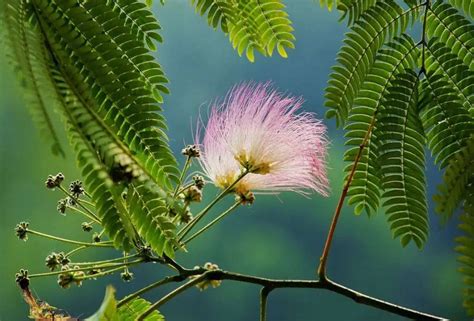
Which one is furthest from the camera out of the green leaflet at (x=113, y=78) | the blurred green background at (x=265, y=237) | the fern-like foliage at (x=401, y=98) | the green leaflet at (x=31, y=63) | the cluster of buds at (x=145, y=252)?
the blurred green background at (x=265, y=237)

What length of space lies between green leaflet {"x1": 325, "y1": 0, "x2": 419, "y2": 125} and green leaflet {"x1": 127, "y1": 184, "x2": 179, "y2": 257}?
218 mm

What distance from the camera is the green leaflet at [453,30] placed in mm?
743

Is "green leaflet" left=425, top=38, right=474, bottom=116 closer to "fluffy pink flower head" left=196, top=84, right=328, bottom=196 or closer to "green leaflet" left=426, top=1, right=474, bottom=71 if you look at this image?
"green leaflet" left=426, top=1, right=474, bottom=71

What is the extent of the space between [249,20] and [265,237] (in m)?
1.52

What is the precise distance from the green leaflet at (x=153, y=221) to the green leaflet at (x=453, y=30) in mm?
351

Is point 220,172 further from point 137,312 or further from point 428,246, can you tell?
point 428,246

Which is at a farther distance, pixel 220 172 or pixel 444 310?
pixel 444 310

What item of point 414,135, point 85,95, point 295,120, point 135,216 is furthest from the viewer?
point 295,120

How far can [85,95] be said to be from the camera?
0.38m

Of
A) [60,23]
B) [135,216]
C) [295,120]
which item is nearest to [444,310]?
[295,120]

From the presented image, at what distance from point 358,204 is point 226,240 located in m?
1.56

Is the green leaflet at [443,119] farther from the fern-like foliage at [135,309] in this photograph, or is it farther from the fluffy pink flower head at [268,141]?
the fern-like foliage at [135,309]

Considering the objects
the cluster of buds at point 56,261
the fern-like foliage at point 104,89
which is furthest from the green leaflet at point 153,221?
the cluster of buds at point 56,261

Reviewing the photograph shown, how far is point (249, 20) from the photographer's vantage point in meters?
0.77
